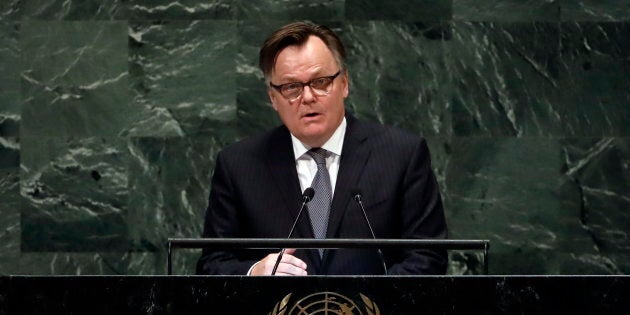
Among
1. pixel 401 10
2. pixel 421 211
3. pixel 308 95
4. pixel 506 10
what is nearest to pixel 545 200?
pixel 506 10

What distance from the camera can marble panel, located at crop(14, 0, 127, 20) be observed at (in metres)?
5.25

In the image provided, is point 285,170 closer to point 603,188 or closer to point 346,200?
point 346,200

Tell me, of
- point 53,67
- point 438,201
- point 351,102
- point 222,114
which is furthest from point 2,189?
point 438,201

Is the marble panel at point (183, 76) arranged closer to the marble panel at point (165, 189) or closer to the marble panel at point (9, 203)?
the marble panel at point (165, 189)

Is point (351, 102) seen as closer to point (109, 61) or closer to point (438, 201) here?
point (109, 61)

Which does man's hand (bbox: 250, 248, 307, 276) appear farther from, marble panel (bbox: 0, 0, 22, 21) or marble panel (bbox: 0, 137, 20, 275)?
marble panel (bbox: 0, 0, 22, 21)

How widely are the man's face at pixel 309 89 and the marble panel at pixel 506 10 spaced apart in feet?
5.13

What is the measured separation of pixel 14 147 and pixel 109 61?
58 centimetres

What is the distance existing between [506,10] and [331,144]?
66.6 inches

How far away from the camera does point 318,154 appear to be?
3.87 meters

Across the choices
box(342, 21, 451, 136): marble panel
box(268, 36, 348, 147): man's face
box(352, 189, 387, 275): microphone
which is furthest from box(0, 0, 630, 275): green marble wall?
box(352, 189, 387, 275): microphone

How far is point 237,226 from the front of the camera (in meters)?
3.80
